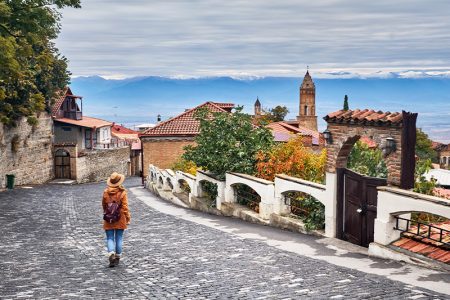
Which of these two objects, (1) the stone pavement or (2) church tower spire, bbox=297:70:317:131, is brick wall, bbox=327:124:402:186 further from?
(2) church tower spire, bbox=297:70:317:131

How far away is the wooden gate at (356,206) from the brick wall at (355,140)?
23cm

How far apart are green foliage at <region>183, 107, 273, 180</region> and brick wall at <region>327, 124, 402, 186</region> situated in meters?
5.20

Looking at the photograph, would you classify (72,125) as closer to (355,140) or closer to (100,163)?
(100,163)

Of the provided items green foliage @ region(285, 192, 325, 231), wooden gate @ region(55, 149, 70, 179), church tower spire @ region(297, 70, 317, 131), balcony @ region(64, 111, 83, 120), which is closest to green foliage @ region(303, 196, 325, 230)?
green foliage @ region(285, 192, 325, 231)

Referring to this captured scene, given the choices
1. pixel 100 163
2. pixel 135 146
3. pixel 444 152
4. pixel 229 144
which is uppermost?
pixel 229 144

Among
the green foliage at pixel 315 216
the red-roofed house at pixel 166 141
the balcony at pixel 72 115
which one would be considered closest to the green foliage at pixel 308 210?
the green foliage at pixel 315 216

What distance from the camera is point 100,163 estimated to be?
51438 millimetres

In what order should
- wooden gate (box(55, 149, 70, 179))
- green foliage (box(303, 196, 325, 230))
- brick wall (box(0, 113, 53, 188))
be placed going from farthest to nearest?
wooden gate (box(55, 149, 70, 179))
brick wall (box(0, 113, 53, 188))
green foliage (box(303, 196, 325, 230))

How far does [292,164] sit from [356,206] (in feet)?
15.0

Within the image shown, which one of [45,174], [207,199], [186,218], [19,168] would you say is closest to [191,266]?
[186,218]

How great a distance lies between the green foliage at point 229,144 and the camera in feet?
56.5

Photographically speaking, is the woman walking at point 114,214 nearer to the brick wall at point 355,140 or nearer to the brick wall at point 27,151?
the brick wall at point 355,140

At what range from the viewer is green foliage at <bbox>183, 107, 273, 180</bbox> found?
17234 mm

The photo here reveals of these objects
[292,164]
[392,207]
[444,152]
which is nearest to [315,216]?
[392,207]
